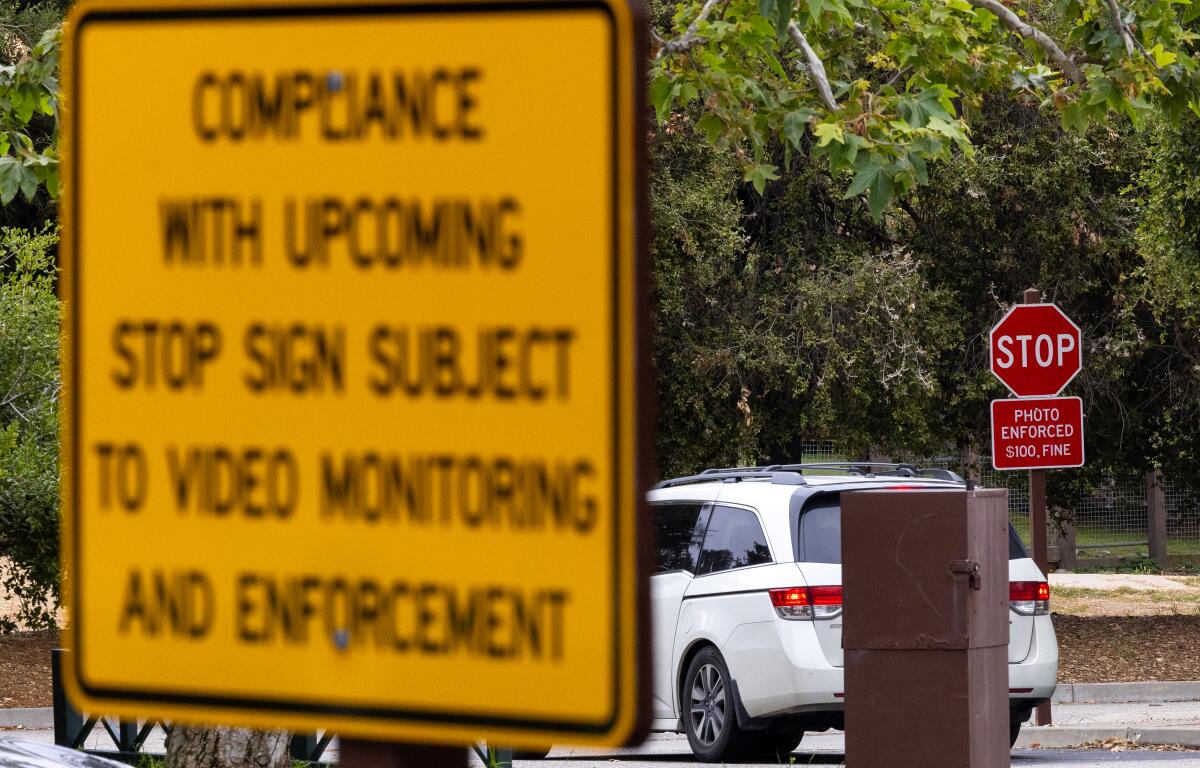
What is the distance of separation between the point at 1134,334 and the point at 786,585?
43.4 ft

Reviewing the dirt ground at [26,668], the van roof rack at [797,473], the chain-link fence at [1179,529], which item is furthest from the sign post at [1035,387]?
the chain-link fence at [1179,529]

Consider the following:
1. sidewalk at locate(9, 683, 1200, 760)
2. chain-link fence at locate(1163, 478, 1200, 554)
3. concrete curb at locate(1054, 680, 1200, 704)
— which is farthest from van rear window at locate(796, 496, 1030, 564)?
chain-link fence at locate(1163, 478, 1200, 554)

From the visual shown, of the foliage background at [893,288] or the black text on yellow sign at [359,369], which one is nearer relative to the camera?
the black text on yellow sign at [359,369]

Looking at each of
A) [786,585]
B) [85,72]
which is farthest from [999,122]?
[85,72]

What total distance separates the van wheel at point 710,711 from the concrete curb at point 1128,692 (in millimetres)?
6098

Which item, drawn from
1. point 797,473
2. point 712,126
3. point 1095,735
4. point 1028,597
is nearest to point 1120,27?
point 712,126

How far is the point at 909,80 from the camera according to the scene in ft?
30.6

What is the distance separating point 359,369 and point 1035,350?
12.5 meters

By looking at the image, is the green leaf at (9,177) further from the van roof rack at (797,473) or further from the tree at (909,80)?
the van roof rack at (797,473)

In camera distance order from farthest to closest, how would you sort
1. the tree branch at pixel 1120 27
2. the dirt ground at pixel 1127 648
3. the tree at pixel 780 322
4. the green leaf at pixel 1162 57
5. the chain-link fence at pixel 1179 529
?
the chain-link fence at pixel 1179 529 → the tree at pixel 780 322 → the dirt ground at pixel 1127 648 → the tree branch at pixel 1120 27 → the green leaf at pixel 1162 57

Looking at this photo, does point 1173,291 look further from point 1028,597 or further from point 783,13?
point 783,13

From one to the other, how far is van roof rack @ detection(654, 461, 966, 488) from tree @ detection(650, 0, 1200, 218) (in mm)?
2674

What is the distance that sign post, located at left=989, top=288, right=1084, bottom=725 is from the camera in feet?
44.0

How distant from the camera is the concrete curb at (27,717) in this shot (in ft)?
48.3
